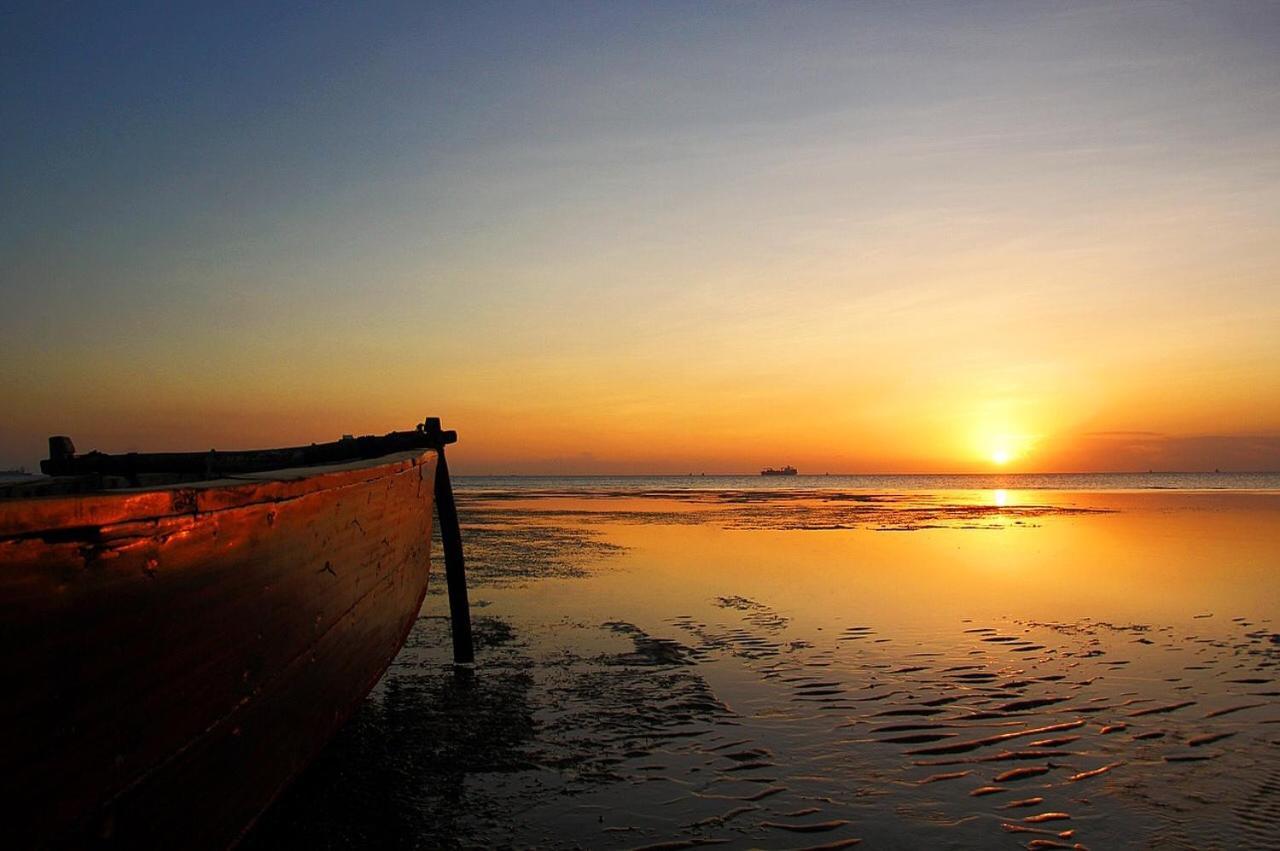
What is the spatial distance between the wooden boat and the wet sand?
1326 millimetres

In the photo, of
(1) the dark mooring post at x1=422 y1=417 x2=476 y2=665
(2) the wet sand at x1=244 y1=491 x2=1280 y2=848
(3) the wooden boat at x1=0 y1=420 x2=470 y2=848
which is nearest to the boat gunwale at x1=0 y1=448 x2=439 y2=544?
(3) the wooden boat at x1=0 y1=420 x2=470 y2=848

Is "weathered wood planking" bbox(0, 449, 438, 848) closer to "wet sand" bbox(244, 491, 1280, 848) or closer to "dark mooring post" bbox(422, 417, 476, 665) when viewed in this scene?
"wet sand" bbox(244, 491, 1280, 848)

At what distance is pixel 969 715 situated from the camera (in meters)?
6.00

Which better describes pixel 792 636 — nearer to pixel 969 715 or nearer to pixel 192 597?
pixel 969 715

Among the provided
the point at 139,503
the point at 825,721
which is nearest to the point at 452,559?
the point at 825,721

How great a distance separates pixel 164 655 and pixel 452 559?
6868 millimetres

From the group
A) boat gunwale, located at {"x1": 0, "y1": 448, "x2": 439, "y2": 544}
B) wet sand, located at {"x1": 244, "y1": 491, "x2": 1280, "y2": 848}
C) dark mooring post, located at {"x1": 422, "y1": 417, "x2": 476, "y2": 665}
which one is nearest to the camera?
boat gunwale, located at {"x1": 0, "y1": 448, "x2": 439, "y2": 544}

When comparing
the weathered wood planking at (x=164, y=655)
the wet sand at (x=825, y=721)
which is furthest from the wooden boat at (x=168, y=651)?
the wet sand at (x=825, y=721)

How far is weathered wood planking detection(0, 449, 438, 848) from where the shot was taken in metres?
1.76

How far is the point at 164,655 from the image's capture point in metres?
2.23

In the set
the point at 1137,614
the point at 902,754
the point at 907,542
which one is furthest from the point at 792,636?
the point at 907,542

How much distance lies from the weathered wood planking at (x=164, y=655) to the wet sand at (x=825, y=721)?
136 centimetres

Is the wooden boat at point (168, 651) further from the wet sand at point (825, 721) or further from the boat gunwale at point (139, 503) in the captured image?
the wet sand at point (825, 721)

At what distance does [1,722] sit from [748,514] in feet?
98.5
